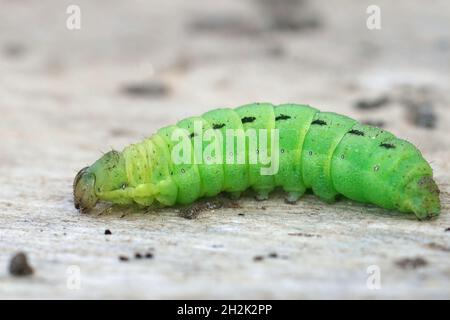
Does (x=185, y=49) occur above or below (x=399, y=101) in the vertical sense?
above

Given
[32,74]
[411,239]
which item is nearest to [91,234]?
[411,239]

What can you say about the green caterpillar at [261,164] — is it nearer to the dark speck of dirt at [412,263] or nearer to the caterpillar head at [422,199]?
the caterpillar head at [422,199]

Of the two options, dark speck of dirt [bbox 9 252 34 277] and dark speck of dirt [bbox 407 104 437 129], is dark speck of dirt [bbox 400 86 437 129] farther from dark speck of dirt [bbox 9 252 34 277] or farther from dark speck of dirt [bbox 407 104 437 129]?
dark speck of dirt [bbox 9 252 34 277]

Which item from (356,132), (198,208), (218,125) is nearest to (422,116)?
(356,132)

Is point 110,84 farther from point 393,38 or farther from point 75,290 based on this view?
point 75,290

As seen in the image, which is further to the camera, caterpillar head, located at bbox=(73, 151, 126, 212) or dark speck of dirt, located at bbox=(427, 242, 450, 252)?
caterpillar head, located at bbox=(73, 151, 126, 212)

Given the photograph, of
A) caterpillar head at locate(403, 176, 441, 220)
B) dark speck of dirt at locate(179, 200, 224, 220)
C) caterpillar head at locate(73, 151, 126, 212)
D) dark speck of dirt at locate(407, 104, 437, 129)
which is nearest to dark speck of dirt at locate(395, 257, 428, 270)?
caterpillar head at locate(403, 176, 441, 220)

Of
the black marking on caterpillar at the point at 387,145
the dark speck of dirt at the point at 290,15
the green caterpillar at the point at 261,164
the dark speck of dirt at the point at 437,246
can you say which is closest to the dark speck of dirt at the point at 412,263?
the dark speck of dirt at the point at 437,246
